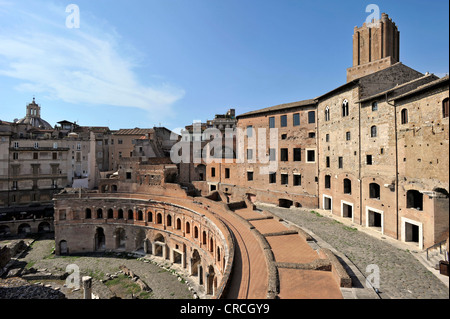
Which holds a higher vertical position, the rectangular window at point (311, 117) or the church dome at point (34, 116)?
the church dome at point (34, 116)

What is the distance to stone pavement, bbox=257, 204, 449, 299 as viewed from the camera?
866 cm

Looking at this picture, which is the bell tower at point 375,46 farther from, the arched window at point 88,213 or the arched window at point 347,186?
the arched window at point 88,213

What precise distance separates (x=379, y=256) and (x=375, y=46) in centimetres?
2905

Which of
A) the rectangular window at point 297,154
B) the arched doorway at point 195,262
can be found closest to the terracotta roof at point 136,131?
the arched doorway at point 195,262

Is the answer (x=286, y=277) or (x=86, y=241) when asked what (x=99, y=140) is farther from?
(x=286, y=277)

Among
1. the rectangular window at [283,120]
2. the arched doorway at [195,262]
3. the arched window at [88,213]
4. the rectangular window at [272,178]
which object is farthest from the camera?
the arched window at [88,213]

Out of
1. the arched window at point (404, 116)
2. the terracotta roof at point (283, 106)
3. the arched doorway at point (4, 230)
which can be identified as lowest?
the arched doorway at point (4, 230)

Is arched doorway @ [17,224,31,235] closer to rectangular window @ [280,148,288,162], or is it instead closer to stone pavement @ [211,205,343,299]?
stone pavement @ [211,205,343,299]

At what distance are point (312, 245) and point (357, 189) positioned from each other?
27.8 ft

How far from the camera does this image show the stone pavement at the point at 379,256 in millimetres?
8664

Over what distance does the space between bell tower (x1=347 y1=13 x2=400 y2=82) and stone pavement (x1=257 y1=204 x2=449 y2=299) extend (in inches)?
878

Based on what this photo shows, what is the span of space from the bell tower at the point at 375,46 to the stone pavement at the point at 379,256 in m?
22.3
